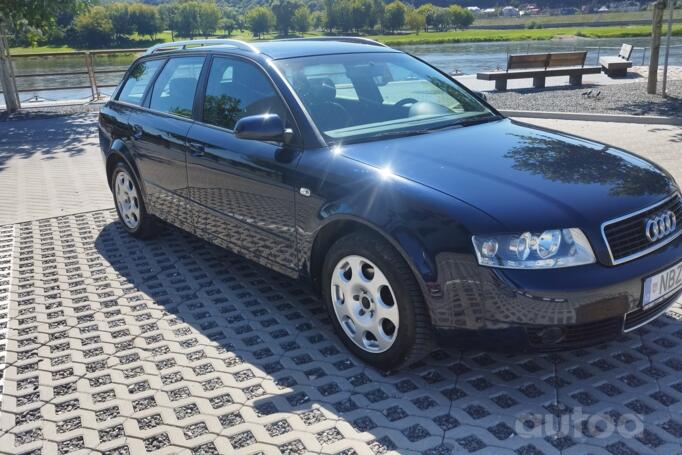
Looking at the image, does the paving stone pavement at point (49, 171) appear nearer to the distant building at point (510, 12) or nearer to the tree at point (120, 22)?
the tree at point (120, 22)

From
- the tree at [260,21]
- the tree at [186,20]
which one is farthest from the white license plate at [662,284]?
the tree at [260,21]

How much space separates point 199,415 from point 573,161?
7.94ft

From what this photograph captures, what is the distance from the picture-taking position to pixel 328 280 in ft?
11.7

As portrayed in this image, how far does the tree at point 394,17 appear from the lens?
101375 mm

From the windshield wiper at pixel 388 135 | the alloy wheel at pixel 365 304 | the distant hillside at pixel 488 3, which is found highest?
the distant hillside at pixel 488 3

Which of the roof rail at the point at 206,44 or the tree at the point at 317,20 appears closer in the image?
the roof rail at the point at 206,44

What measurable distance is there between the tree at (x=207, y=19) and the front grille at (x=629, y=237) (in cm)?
7500

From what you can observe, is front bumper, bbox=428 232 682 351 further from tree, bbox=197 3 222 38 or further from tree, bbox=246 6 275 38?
tree, bbox=246 6 275 38

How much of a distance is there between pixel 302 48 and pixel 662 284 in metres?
2.77

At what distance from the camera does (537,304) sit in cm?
279

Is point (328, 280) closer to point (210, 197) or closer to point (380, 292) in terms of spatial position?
point (380, 292)

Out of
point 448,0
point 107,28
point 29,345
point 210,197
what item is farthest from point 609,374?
point 448,0

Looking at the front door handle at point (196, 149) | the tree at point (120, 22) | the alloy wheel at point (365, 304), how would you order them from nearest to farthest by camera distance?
the alloy wheel at point (365, 304)
the front door handle at point (196, 149)
the tree at point (120, 22)

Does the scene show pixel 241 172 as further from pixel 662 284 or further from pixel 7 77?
pixel 7 77
